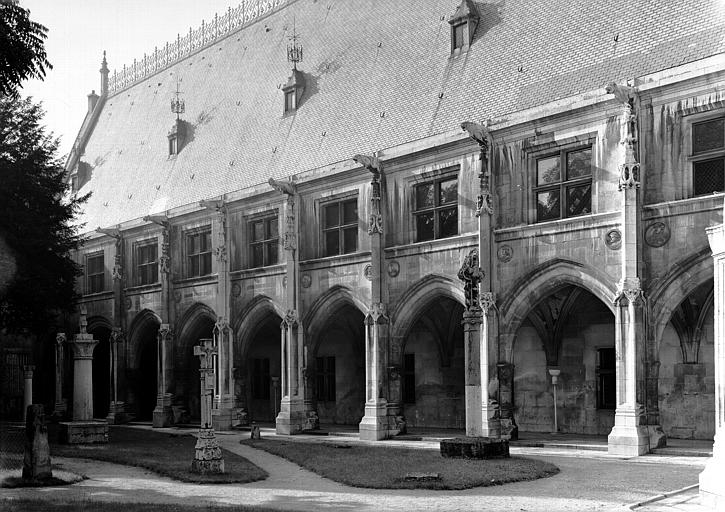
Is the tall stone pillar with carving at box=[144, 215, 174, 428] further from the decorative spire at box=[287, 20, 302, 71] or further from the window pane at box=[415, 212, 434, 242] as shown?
the window pane at box=[415, 212, 434, 242]

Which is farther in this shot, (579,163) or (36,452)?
(579,163)

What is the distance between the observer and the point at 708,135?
19.0m

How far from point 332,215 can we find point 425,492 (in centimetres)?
1497

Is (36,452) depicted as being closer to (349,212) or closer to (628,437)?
(628,437)

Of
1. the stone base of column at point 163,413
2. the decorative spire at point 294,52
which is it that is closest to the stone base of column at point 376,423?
the stone base of column at point 163,413

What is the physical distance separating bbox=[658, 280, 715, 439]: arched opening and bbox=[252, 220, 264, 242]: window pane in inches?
535

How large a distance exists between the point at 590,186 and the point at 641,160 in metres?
1.69

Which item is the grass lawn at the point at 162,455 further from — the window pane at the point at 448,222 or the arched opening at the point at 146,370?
the arched opening at the point at 146,370

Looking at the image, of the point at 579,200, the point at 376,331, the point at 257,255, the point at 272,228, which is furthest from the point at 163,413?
the point at 579,200

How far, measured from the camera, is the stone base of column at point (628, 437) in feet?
61.2

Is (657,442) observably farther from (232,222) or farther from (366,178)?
(232,222)

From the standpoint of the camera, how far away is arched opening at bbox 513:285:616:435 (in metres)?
23.5

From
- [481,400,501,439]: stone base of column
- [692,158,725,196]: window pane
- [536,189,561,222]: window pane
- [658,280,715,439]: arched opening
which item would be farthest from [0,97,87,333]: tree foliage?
[692,158,725,196]: window pane

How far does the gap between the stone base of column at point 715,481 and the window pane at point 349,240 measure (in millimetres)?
16759
